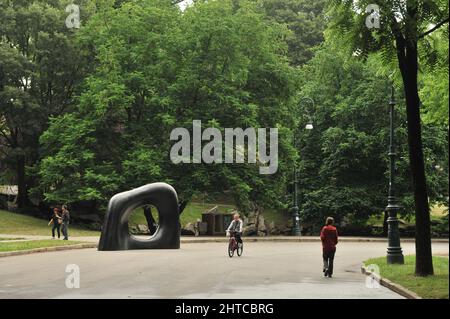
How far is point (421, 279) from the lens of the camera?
1571 cm

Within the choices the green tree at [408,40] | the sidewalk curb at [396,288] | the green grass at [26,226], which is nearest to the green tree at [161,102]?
the green grass at [26,226]

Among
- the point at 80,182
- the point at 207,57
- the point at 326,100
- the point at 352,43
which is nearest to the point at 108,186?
the point at 80,182

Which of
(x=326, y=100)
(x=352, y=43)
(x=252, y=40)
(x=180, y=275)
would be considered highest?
(x=252, y=40)

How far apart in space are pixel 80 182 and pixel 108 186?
152 inches

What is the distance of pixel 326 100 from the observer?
5150cm

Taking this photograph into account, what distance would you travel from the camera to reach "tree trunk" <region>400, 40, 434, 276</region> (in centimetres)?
1653

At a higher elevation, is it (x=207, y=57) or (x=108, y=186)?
(x=207, y=57)

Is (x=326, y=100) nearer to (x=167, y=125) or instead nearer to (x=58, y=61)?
(x=167, y=125)

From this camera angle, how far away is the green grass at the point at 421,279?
13267mm

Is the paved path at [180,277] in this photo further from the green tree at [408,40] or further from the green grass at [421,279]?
the green tree at [408,40]

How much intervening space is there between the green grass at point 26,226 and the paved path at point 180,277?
1637cm

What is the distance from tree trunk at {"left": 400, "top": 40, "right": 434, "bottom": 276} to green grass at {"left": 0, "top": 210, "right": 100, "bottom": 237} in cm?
2806

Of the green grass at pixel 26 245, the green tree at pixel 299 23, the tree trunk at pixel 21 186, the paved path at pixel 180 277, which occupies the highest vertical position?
the green tree at pixel 299 23

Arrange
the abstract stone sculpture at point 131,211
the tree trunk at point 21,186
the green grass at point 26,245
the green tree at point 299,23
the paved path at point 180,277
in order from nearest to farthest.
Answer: the paved path at point 180,277, the green grass at point 26,245, the abstract stone sculpture at point 131,211, the tree trunk at point 21,186, the green tree at point 299,23
